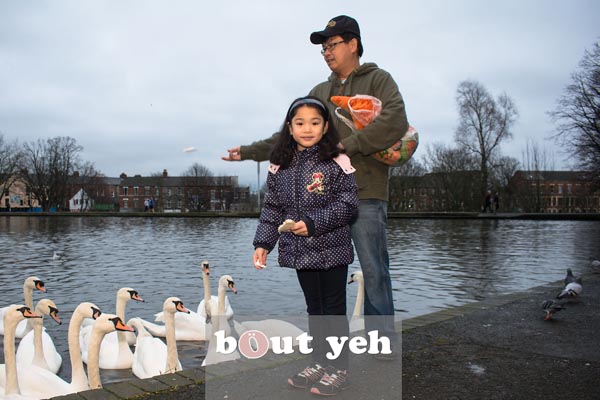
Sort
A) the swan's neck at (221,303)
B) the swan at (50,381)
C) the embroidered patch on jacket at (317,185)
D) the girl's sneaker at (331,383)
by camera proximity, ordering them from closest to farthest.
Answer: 1. the girl's sneaker at (331,383)
2. the embroidered patch on jacket at (317,185)
3. the swan at (50,381)
4. the swan's neck at (221,303)

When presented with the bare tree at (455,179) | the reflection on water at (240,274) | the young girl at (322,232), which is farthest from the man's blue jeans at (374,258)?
the bare tree at (455,179)


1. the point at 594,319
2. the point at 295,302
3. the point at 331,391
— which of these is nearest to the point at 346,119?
the point at 331,391

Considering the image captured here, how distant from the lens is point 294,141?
10.4 ft

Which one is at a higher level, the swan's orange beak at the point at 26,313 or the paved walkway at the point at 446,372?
the swan's orange beak at the point at 26,313

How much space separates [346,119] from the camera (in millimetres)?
3496

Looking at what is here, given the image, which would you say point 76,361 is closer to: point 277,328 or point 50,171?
point 277,328

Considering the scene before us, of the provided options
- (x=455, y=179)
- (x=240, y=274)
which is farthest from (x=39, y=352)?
(x=455, y=179)

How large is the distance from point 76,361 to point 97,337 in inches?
10.3

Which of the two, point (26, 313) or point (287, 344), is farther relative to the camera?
point (26, 313)

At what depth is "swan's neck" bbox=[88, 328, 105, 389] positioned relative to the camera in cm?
459

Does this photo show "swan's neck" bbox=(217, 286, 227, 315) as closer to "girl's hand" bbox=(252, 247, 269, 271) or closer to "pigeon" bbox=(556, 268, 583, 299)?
"pigeon" bbox=(556, 268, 583, 299)

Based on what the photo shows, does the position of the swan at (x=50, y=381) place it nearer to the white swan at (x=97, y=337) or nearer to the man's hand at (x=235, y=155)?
the white swan at (x=97, y=337)

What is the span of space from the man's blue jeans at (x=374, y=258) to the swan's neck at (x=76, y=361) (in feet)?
7.99

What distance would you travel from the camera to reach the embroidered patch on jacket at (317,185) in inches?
118
